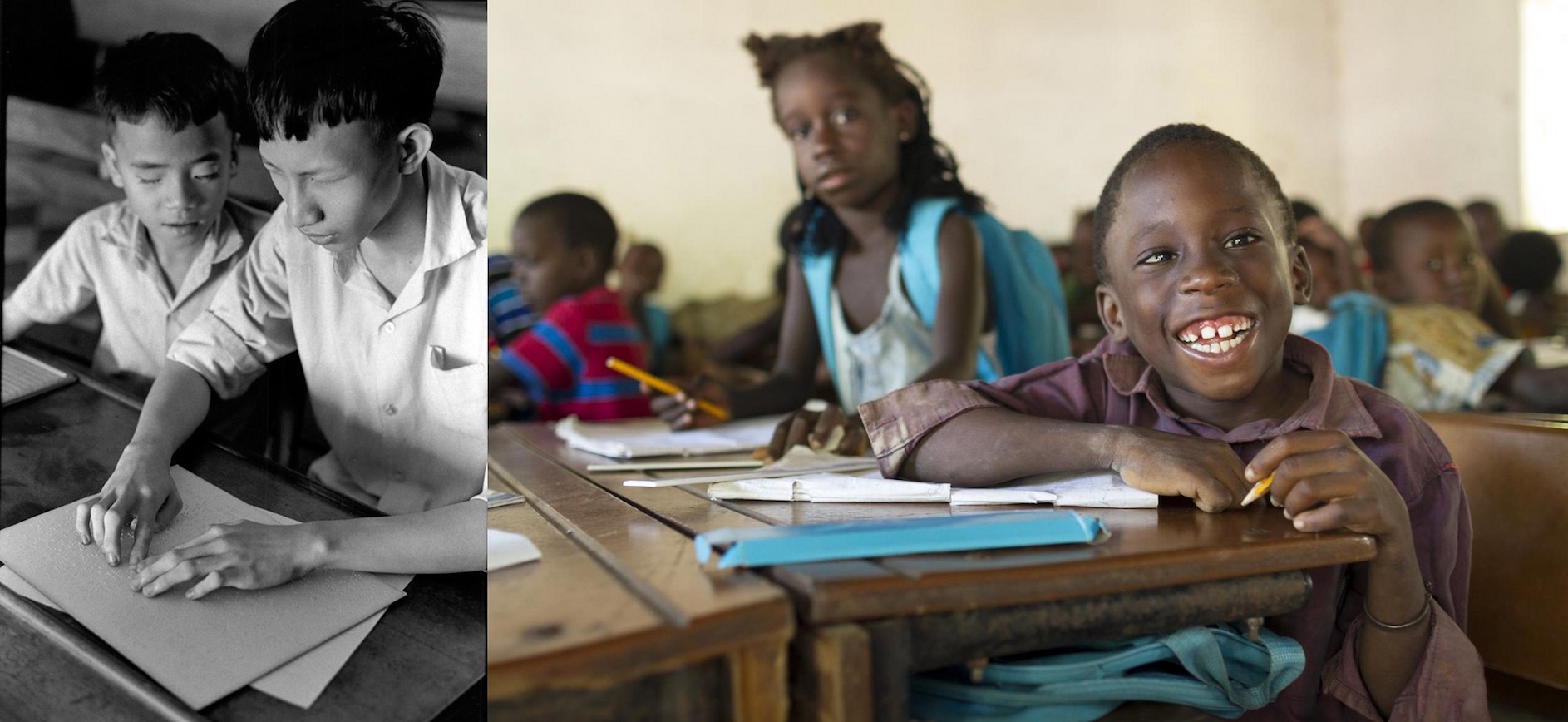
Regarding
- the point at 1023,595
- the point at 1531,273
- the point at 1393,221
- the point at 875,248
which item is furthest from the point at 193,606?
the point at 1531,273

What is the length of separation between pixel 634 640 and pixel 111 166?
0.61m

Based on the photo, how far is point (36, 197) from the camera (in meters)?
0.86

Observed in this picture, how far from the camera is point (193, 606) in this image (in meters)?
0.73

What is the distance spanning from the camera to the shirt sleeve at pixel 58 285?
2.81ft

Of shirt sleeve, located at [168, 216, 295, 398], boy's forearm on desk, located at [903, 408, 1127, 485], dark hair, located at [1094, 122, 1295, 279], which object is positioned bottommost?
boy's forearm on desk, located at [903, 408, 1127, 485]

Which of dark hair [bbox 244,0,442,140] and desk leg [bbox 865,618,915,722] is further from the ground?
dark hair [bbox 244,0,442,140]

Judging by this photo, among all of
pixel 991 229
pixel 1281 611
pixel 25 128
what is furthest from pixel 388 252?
pixel 991 229

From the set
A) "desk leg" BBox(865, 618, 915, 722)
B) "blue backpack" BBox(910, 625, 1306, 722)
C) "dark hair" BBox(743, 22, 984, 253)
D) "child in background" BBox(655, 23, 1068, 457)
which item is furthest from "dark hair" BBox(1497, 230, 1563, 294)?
"desk leg" BBox(865, 618, 915, 722)

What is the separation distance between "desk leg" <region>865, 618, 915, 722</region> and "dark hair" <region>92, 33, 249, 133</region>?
0.59m

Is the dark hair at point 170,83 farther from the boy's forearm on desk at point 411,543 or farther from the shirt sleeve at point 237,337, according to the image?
the boy's forearm on desk at point 411,543

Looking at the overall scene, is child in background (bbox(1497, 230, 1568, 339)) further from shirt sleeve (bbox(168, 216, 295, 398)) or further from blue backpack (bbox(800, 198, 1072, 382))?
shirt sleeve (bbox(168, 216, 295, 398))

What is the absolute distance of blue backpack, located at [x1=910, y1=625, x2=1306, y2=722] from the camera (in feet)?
2.54

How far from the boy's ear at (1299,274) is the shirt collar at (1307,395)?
6 centimetres

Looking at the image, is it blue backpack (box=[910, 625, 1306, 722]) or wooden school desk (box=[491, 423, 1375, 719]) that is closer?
wooden school desk (box=[491, 423, 1375, 719])
